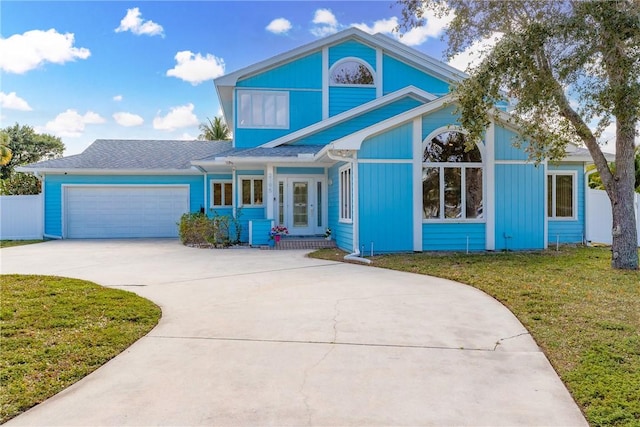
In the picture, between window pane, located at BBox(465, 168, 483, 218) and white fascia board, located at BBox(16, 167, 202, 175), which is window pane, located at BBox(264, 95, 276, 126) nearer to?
white fascia board, located at BBox(16, 167, 202, 175)

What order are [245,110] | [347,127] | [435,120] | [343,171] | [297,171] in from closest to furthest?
[435,120] → [343,171] → [297,171] → [347,127] → [245,110]

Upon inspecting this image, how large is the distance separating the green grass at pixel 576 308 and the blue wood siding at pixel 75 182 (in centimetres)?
883

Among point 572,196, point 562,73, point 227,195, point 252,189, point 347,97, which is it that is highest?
point 347,97

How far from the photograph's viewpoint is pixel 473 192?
1100 cm

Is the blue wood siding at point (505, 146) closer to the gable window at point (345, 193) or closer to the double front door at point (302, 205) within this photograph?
the gable window at point (345, 193)

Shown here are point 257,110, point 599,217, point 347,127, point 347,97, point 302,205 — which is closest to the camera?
point 599,217

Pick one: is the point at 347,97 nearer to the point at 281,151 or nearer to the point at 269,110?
the point at 269,110

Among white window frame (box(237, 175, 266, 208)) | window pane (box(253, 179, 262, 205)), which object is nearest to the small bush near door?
white window frame (box(237, 175, 266, 208))

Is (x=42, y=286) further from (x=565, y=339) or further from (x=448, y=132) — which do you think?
(x=448, y=132)

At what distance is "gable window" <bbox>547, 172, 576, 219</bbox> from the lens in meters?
12.9

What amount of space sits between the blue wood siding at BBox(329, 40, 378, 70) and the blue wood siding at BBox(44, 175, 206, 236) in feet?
23.1

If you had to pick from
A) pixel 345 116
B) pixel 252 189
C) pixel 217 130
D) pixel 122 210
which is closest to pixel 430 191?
pixel 345 116

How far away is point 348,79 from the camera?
15.5m

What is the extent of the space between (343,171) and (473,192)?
11.3ft
